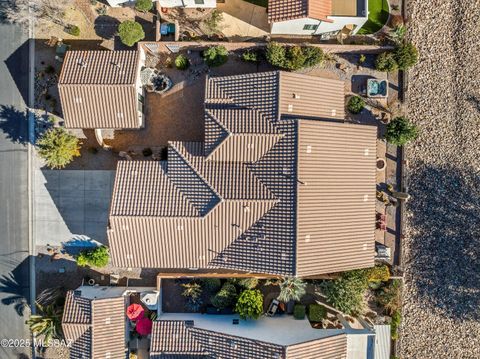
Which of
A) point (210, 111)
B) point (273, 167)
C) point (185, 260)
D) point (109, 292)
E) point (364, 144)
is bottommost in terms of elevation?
point (109, 292)

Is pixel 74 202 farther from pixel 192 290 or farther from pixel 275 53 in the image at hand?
pixel 275 53

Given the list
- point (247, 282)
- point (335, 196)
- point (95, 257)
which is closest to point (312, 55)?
point (335, 196)

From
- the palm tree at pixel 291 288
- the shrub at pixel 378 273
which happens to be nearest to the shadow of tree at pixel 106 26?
the palm tree at pixel 291 288

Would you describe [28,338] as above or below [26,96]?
below

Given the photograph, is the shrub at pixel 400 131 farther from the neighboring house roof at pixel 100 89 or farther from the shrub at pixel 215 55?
the neighboring house roof at pixel 100 89

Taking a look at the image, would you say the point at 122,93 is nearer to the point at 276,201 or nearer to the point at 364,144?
the point at 276,201

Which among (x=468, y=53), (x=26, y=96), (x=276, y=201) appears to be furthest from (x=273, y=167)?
(x=26, y=96)
